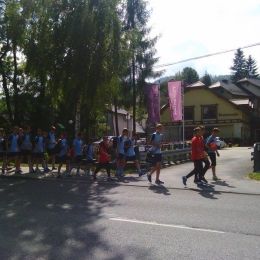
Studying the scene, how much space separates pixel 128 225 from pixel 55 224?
130 cm

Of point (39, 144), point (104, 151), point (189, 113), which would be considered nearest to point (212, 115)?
point (189, 113)

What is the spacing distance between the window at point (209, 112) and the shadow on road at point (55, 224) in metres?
41.9

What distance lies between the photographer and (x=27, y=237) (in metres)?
5.94

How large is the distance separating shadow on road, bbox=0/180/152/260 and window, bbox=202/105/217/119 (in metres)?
41.9

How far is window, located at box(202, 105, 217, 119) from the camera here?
5103cm

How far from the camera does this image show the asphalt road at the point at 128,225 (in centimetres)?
520

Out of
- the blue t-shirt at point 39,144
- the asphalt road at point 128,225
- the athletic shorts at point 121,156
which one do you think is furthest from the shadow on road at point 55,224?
the blue t-shirt at point 39,144

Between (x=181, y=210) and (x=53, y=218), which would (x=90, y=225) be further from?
(x=181, y=210)

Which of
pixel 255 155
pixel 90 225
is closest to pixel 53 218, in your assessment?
pixel 90 225

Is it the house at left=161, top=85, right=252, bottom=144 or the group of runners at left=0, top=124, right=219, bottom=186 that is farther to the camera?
the house at left=161, top=85, right=252, bottom=144

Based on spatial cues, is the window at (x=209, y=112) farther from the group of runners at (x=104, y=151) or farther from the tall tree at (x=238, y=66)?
the tall tree at (x=238, y=66)

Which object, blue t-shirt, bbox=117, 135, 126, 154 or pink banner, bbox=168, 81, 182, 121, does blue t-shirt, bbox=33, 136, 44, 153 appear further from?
pink banner, bbox=168, 81, 182, 121

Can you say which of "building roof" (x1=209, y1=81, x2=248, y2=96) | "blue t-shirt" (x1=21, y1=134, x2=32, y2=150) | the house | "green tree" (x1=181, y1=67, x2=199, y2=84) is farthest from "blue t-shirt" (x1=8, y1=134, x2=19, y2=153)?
"green tree" (x1=181, y1=67, x2=199, y2=84)

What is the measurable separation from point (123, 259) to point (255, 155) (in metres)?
10.7
